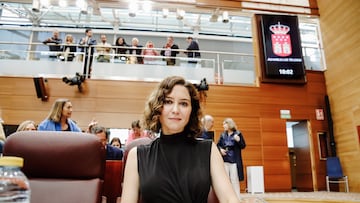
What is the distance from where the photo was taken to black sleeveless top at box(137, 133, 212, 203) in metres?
1.18

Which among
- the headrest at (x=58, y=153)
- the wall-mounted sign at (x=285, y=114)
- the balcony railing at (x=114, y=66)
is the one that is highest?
the balcony railing at (x=114, y=66)

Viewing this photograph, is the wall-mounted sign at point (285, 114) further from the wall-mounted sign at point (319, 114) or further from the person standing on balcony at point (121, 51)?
the person standing on balcony at point (121, 51)

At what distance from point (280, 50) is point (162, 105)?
672cm

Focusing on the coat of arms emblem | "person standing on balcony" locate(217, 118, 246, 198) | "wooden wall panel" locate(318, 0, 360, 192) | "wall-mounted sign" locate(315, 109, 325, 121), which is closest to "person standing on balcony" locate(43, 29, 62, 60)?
"person standing on balcony" locate(217, 118, 246, 198)

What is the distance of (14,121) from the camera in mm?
6180

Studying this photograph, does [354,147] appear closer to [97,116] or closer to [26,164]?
[97,116]

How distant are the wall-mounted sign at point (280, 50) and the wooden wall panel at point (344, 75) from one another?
784 mm

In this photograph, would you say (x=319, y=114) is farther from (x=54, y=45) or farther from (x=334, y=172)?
(x=54, y=45)

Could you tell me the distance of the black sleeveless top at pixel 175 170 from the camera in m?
1.18

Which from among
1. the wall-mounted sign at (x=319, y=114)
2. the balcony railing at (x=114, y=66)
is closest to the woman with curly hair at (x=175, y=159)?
the balcony railing at (x=114, y=66)

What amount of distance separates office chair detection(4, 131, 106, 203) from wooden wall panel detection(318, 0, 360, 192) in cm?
660

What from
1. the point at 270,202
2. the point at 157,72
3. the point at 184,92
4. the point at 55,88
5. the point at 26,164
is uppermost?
the point at 157,72

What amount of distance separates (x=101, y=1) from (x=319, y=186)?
23.5 feet

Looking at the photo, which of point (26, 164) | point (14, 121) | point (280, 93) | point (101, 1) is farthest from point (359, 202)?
point (101, 1)
